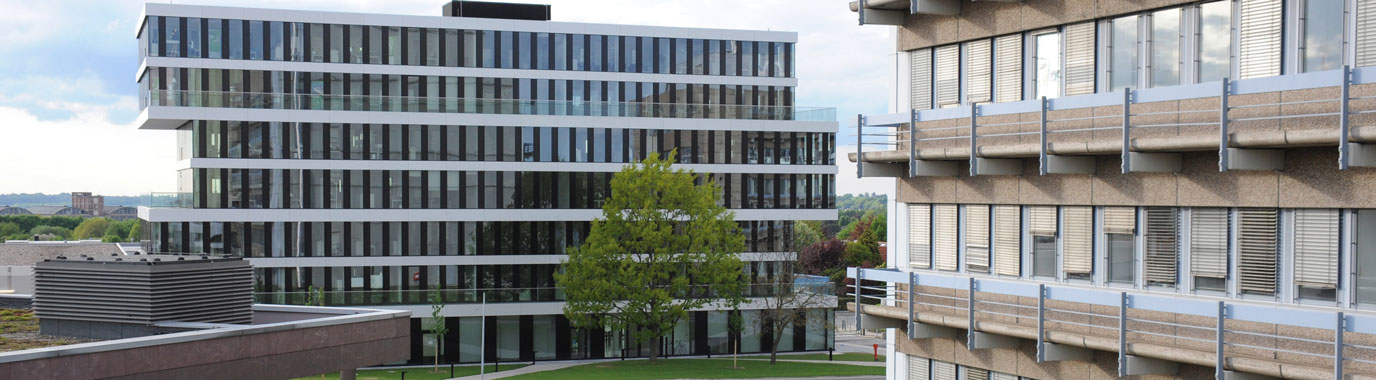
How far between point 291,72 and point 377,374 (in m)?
15.0

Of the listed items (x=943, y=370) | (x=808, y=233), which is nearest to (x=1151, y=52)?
(x=943, y=370)

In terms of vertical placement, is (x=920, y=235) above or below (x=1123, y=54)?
below

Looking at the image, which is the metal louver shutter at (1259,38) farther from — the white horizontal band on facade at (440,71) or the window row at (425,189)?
the white horizontal band on facade at (440,71)

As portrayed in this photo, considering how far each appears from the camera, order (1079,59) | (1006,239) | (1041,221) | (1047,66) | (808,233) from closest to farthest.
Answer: (1079,59), (1047,66), (1041,221), (1006,239), (808,233)

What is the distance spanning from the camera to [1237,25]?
60.6 feet

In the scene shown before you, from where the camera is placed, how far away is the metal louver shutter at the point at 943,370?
24.4 meters

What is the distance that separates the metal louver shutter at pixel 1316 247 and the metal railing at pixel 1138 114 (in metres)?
1.36

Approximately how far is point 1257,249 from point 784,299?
47.6 meters

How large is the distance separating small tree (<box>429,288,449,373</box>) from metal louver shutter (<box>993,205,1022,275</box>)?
132 ft

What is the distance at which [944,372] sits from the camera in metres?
24.6

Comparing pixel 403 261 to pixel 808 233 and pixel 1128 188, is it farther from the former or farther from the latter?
pixel 808 233

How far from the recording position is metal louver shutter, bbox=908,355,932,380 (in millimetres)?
25109

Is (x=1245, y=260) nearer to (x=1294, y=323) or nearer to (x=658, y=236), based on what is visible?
(x=1294, y=323)

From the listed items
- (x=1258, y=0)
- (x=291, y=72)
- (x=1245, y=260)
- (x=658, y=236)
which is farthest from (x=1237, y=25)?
(x=291, y=72)
